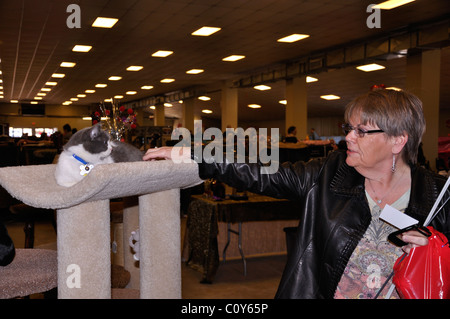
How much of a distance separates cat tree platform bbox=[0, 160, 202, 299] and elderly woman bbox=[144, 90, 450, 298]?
16 cm

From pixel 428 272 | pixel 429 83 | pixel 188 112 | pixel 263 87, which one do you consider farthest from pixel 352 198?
pixel 188 112

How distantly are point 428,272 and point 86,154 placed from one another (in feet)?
3.23

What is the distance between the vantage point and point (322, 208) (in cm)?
131

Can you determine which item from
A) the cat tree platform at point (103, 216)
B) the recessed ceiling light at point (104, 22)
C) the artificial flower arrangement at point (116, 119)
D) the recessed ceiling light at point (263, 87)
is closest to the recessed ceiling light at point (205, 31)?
the recessed ceiling light at point (104, 22)

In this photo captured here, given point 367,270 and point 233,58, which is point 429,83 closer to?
A: point 233,58

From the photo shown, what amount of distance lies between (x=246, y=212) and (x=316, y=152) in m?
2.33

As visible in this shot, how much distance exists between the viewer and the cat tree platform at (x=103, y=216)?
3.03 feet

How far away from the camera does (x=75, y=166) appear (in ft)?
4.22

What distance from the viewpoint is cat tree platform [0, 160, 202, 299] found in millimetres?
923

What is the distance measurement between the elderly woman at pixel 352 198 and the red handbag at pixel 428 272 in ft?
0.81

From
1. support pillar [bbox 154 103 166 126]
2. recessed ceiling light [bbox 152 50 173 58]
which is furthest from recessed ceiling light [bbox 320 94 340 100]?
support pillar [bbox 154 103 166 126]

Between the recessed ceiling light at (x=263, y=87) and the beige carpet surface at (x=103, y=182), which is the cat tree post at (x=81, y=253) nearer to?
the beige carpet surface at (x=103, y=182)

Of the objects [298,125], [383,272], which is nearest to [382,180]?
[383,272]

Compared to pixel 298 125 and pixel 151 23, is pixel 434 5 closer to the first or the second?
pixel 151 23
